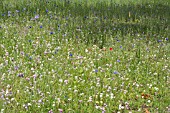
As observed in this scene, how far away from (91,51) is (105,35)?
1.43 meters

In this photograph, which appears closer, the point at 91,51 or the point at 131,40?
the point at 91,51

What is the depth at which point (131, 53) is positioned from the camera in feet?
27.7

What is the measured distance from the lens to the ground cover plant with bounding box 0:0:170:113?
600 cm

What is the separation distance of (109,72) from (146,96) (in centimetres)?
109

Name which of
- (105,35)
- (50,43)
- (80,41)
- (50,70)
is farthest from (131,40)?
(50,70)

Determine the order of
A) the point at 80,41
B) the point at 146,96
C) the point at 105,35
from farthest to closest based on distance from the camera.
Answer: the point at 105,35 → the point at 80,41 → the point at 146,96

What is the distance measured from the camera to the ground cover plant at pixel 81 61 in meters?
6.00

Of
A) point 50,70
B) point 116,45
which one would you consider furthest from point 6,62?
point 116,45

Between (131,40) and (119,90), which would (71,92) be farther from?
(131,40)

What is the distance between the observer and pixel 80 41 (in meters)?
9.05

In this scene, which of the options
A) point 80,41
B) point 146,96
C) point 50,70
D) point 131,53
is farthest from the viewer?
point 80,41

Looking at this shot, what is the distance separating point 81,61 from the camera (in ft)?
25.5

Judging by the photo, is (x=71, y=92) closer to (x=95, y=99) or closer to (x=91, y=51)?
(x=95, y=99)

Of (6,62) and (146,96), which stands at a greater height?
(6,62)
